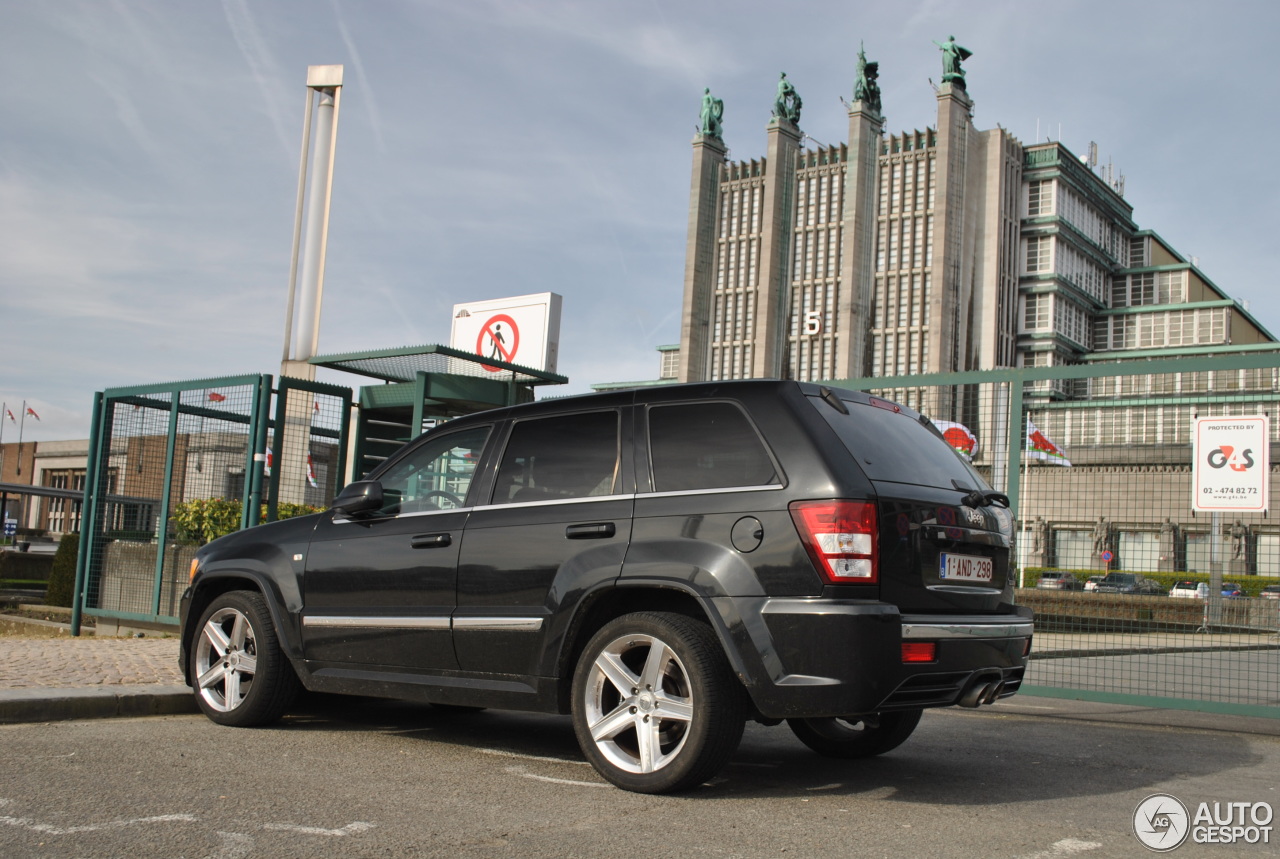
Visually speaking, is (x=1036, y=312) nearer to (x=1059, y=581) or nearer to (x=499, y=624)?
(x=1059, y=581)

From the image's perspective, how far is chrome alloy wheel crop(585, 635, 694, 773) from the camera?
15.4ft

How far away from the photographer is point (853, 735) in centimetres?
598

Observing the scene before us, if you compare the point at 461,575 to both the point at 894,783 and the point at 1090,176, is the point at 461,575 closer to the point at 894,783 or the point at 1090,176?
the point at 894,783

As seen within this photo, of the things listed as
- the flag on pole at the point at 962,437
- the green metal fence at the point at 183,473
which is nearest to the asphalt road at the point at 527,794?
the flag on pole at the point at 962,437

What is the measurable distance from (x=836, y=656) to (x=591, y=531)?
1271 millimetres

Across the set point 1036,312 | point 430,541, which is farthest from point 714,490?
point 1036,312

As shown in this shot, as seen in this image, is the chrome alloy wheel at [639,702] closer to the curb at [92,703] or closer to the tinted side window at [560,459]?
the tinted side window at [560,459]

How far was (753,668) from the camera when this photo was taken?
449cm

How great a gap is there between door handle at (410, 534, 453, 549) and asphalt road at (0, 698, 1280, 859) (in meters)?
1.05

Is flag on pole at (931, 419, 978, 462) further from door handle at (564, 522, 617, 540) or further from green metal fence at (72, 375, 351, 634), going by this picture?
green metal fence at (72, 375, 351, 634)

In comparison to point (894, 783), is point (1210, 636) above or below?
above

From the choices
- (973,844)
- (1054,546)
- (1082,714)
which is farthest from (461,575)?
(1082,714)

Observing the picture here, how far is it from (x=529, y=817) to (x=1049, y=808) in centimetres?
219

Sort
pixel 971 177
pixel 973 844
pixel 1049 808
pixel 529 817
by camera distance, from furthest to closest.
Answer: pixel 971 177
pixel 1049 808
pixel 529 817
pixel 973 844
